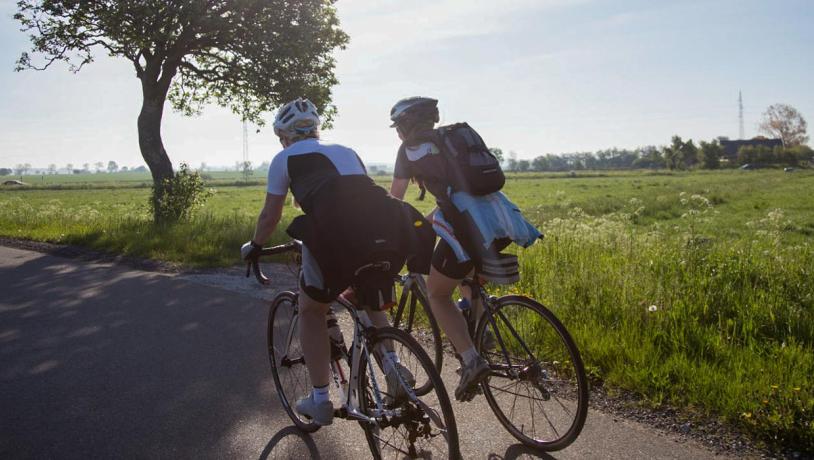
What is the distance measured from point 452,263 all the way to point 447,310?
293mm

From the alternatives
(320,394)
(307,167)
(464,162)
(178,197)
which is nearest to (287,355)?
(320,394)

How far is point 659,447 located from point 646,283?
8.36ft

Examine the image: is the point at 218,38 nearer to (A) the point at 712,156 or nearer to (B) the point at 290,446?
(B) the point at 290,446

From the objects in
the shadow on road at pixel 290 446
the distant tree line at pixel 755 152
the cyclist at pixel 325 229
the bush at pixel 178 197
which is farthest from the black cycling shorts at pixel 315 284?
the distant tree line at pixel 755 152

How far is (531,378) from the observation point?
3428 mm

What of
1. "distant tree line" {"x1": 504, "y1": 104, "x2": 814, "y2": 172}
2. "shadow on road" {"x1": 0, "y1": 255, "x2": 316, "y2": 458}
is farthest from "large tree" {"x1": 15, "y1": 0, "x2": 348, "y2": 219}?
"distant tree line" {"x1": 504, "y1": 104, "x2": 814, "y2": 172}

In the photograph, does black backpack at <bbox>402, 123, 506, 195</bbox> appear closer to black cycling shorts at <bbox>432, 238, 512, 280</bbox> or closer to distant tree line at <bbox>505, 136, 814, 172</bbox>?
black cycling shorts at <bbox>432, 238, 512, 280</bbox>

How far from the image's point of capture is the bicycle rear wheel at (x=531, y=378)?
3236mm

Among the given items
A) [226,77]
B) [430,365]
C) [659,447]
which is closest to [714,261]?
[659,447]

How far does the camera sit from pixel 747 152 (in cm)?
10900

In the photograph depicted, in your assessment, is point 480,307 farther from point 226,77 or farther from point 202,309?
point 226,77

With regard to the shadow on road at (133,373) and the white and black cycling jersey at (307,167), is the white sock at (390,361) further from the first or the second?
the shadow on road at (133,373)

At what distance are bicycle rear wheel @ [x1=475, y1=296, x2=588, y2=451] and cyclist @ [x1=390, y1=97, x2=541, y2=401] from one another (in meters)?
0.25

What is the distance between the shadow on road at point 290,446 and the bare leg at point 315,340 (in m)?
0.47
